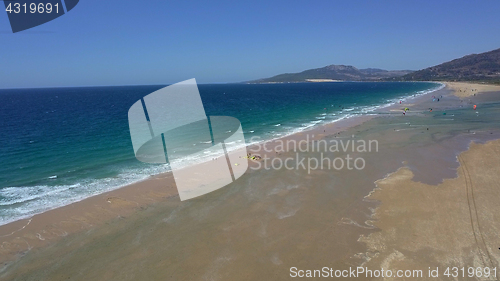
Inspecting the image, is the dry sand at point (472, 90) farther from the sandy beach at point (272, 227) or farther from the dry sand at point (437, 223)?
the dry sand at point (437, 223)

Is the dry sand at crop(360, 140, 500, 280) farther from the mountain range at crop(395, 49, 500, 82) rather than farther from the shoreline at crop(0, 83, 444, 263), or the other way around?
the mountain range at crop(395, 49, 500, 82)

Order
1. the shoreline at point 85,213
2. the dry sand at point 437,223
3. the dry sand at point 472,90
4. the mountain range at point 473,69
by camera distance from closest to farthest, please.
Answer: the dry sand at point 437,223
the shoreline at point 85,213
the dry sand at point 472,90
the mountain range at point 473,69

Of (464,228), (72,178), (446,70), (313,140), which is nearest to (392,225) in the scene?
(464,228)

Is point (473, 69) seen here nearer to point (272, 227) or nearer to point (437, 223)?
point (437, 223)

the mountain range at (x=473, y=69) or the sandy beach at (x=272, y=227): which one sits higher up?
the mountain range at (x=473, y=69)

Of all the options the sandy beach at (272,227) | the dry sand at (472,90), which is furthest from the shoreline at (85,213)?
the dry sand at (472,90)

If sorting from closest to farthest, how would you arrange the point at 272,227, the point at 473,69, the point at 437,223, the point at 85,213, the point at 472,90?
the point at 437,223 < the point at 272,227 < the point at 85,213 < the point at 472,90 < the point at 473,69

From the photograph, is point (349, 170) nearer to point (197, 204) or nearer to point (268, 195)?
point (268, 195)

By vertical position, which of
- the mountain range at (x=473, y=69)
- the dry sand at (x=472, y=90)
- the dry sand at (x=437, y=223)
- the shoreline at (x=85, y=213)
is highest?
the mountain range at (x=473, y=69)

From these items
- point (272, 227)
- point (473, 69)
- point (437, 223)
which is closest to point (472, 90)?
point (437, 223)
